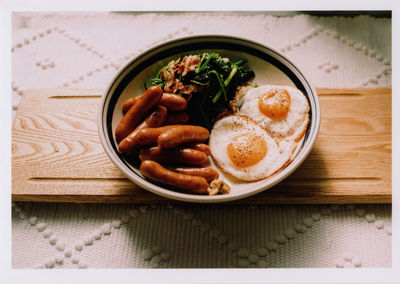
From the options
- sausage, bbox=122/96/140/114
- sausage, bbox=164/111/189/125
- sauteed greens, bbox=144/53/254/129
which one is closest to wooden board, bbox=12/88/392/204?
sausage, bbox=122/96/140/114

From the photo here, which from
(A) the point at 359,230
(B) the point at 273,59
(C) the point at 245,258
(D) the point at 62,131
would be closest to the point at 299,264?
(C) the point at 245,258

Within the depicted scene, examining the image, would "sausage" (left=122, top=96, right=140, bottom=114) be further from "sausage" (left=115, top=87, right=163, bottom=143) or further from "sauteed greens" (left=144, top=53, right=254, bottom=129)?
"sauteed greens" (left=144, top=53, right=254, bottom=129)

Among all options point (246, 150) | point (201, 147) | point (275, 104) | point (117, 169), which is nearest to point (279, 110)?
point (275, 104)

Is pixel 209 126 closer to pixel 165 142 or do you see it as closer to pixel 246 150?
pixel 246 150

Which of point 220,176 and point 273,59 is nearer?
point 220,176

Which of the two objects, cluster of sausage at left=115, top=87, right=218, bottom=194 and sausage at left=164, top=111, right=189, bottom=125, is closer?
cluster of sausage at left=115, top=87, right=218, bottom=194

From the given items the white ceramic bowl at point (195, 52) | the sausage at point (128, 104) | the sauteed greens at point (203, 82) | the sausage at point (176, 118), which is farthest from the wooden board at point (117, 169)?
the sauteed greens at point (203, 82)

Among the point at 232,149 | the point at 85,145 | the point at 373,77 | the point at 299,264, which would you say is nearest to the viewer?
the point at 299,264
